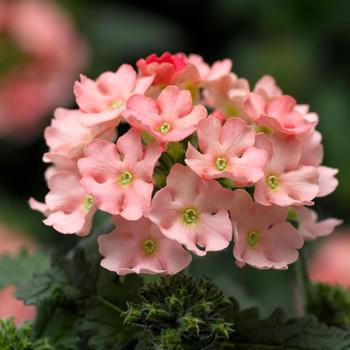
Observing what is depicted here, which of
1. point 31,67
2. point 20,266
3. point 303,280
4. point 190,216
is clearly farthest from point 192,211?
point 31,67

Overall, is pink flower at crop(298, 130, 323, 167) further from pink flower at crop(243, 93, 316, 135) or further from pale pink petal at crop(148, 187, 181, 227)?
pale pink petal at crop(148, 187, 181, 227)

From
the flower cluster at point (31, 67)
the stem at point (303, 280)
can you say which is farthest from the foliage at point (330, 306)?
the flower cluster at point (31, 67)

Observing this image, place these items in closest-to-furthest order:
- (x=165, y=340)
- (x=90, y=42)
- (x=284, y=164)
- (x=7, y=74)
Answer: (x=165, y=340), (x=284, y=164), (x=7, y=74), (x=90, y=42)

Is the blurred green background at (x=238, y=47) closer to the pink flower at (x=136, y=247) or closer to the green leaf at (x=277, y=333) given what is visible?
the green leaf at (x=277, y=333)

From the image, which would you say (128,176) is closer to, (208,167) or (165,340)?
(208,167)

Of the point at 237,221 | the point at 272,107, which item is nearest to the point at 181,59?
the point at 272,107
